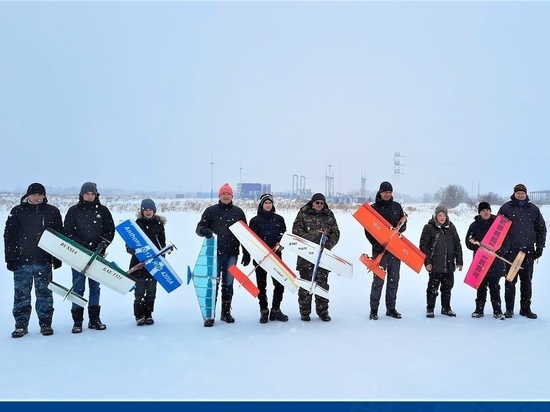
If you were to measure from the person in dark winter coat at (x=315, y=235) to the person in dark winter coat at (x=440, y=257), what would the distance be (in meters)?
1.32

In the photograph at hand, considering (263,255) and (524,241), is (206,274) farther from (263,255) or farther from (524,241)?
(524,241)

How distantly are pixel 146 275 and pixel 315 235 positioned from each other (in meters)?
2.24

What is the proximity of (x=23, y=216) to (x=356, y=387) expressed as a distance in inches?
160

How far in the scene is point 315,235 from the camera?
563cm

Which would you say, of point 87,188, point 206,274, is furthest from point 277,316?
point 87,188

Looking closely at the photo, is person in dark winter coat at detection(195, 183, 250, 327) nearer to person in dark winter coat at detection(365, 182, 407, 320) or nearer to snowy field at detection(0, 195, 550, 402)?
snowy field at detection(0, 195, 550, 402)

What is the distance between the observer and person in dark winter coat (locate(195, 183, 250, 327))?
552 cm

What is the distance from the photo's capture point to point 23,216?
4879 millimetres

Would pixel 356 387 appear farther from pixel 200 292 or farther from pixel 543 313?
pixel 543 313

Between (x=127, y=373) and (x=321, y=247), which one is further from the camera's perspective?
(x=321, y=247)

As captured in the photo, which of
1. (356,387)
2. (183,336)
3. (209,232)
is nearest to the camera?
(356,387)

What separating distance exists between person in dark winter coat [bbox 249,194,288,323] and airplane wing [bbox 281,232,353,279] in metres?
0.23

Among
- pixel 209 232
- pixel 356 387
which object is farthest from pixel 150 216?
pixel 356 387

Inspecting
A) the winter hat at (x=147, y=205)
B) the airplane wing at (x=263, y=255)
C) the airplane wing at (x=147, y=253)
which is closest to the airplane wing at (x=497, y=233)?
the airplane wing at (x=263, y=255)
